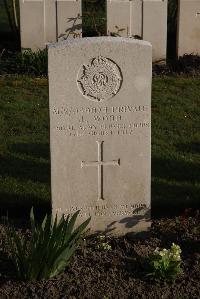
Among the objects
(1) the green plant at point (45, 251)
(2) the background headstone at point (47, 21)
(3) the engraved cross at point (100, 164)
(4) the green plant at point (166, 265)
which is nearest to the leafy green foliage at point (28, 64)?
(2) the background headstone at point (47, 21)

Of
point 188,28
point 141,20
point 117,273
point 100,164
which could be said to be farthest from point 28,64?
point 117,273

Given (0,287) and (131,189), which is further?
(131,189)

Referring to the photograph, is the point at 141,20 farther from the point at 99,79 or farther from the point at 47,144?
the point at 99,79

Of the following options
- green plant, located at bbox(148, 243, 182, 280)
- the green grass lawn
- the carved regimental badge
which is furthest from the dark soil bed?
the carved regimental badge

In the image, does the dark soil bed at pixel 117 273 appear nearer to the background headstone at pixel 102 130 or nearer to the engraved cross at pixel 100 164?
the background headstone at pixel 102 130

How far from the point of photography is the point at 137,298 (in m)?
4.86

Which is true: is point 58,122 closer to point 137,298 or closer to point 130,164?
point 130,164

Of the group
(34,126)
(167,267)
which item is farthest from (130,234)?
(34,126)

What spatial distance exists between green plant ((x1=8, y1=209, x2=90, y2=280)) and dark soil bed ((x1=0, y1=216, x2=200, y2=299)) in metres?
0.09

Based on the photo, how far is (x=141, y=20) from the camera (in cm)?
1087

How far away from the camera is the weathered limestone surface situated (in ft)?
35.9

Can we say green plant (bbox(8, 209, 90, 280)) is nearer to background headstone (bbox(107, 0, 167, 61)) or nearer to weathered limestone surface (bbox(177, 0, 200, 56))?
background headstone (bbox(107, 0, 167, 61))

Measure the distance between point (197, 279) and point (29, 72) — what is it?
Result: 6002 mm

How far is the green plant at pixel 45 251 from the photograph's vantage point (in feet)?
15.5
